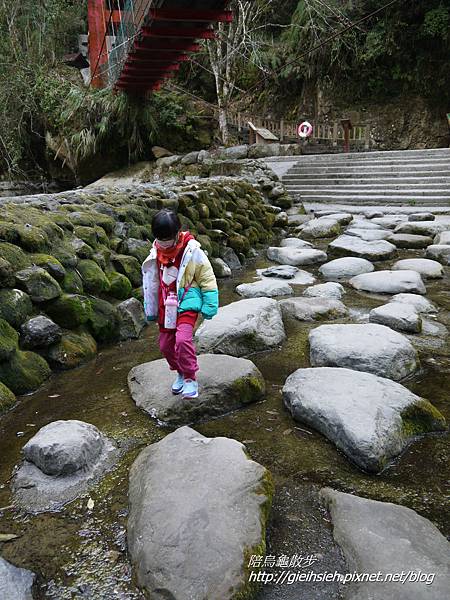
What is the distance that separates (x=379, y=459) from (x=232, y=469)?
59 cm

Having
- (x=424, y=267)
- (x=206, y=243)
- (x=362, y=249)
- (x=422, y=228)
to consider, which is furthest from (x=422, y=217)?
(x=206, y=243)

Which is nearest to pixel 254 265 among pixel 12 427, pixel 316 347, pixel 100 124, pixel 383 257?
pixel 383 257

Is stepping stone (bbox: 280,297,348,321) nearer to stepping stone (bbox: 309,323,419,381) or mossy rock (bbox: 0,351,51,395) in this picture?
stepping stone (bbox: 309,323,419,381)

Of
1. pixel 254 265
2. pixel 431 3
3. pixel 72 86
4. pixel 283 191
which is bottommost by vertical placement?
pixel 254 265

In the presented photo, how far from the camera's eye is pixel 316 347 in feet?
8.79

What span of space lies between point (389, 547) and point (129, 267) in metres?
2.98

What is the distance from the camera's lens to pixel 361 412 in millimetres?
1858

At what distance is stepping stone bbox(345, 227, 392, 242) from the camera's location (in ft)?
20.3

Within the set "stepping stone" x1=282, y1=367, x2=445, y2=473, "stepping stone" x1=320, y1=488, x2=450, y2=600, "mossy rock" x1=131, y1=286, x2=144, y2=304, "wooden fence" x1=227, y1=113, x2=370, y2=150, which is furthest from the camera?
"wooden fence" x1=227, y1=113, x2=370, y2=150

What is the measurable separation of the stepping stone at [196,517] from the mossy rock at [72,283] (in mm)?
1624

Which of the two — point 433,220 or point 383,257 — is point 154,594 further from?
point 433,220

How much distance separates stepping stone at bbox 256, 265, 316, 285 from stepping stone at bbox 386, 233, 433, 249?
6.58 ft

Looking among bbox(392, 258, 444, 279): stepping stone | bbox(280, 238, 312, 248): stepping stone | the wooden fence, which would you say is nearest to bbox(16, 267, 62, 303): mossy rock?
bbox(392, 258, 444, 279): stepping stone

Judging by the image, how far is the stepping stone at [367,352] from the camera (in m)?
2.43
